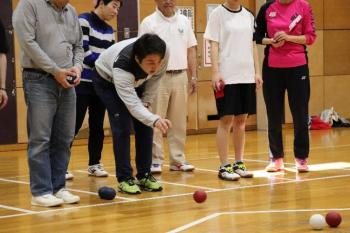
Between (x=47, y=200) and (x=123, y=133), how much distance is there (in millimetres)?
771

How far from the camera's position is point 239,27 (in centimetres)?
626

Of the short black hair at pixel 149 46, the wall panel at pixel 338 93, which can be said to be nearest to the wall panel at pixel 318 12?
the wall panel at pixel 338 93

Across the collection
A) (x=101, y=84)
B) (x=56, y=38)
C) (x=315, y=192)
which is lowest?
(x=315, y=192)

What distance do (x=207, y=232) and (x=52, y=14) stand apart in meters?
1.83

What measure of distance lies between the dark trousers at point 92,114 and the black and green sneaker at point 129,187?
3.42 feet

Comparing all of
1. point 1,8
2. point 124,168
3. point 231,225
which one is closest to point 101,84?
point 124,168

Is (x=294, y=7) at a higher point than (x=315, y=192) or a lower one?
higher

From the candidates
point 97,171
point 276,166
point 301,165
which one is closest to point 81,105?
point 97,171

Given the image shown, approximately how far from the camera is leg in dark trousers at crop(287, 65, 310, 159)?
641 centimetres

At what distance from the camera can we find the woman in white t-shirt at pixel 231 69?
6.20 meters

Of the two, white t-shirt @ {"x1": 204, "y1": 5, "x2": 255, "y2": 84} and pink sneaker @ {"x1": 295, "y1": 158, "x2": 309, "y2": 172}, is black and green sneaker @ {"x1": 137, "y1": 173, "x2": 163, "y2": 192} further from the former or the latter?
pink sneaker @ {"x1": 295, "y1": 158, "x2": 309, "y2": 172}

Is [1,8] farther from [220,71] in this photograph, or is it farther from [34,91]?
[34,91]

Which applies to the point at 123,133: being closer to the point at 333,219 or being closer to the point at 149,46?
the point at 149,46

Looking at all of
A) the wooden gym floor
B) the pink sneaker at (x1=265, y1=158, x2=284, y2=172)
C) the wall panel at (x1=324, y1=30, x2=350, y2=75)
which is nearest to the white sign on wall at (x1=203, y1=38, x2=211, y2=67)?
the wall panel at (x1=324, y1=30, x2=350, y2=75)
